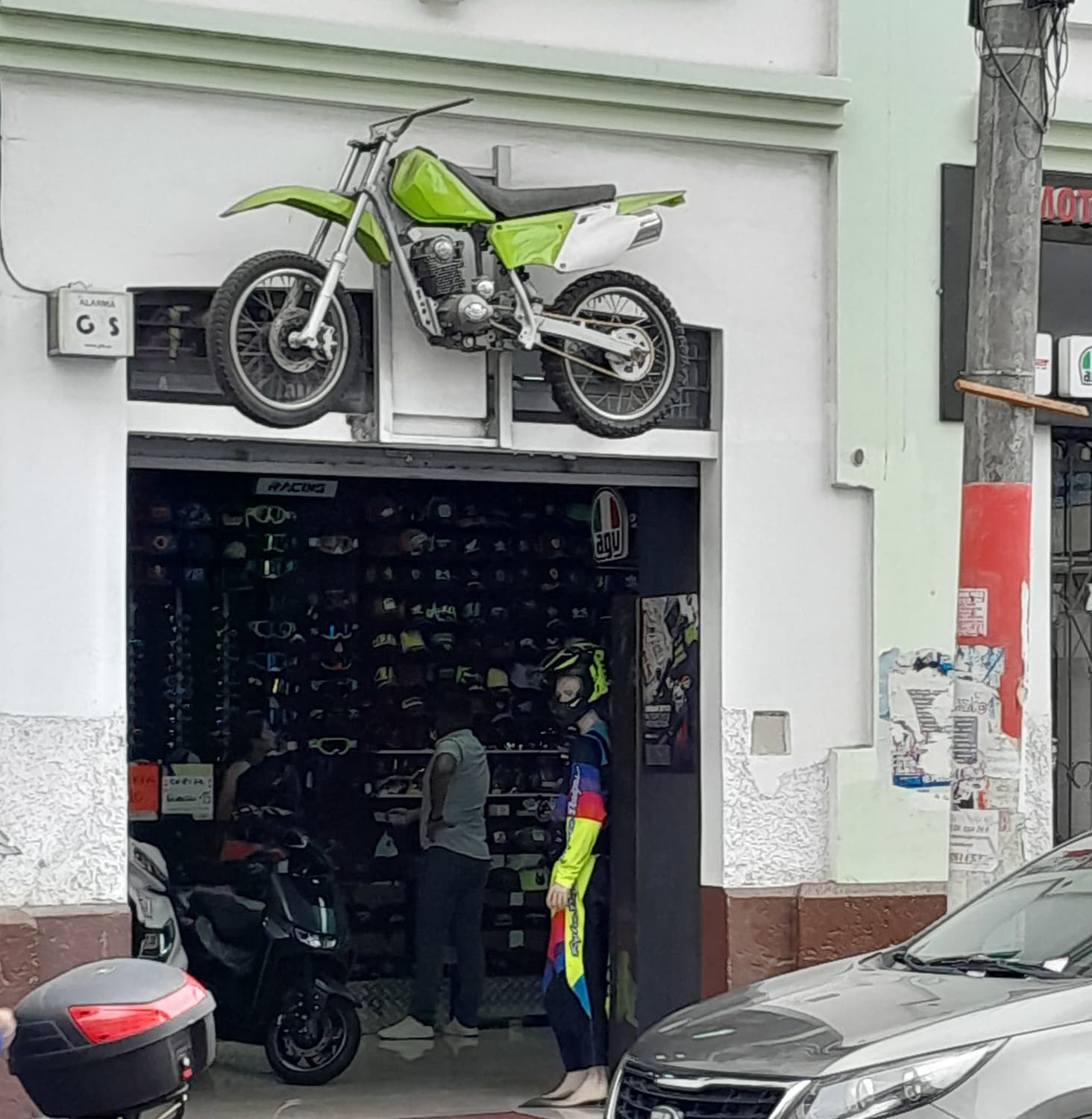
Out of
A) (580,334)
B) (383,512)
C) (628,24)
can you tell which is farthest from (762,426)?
(383,512)

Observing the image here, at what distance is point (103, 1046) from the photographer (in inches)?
144

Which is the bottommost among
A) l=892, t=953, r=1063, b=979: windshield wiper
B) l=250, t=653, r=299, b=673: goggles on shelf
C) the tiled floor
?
the tiled floor

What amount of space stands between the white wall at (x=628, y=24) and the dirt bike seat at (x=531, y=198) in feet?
2.23

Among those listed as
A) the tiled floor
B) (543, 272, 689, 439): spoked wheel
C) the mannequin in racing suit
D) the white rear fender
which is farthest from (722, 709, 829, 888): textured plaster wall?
the white rear fender

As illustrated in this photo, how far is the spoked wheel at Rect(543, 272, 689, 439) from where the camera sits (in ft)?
31.6

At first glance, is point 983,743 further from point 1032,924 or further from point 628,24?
point 628,24

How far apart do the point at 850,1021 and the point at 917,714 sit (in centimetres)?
441

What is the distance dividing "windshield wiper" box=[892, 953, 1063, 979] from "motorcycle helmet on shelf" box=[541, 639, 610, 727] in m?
4.04

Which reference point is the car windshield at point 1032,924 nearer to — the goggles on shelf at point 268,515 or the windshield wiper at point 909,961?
the windshield wiper at point 909,961

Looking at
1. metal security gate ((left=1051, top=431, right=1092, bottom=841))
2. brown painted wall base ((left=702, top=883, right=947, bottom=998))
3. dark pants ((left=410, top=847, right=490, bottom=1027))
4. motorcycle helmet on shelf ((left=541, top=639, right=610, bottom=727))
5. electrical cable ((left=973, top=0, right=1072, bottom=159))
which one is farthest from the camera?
dark pants ((left=410, top=847, right=490, bottom=1027))

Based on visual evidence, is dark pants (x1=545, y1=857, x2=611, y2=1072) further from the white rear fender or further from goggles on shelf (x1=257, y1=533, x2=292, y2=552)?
the white rear fender

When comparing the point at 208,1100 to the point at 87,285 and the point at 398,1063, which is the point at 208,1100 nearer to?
the point at 398,1063

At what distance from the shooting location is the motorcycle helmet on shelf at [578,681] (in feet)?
35.6

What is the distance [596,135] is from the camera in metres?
9.99
